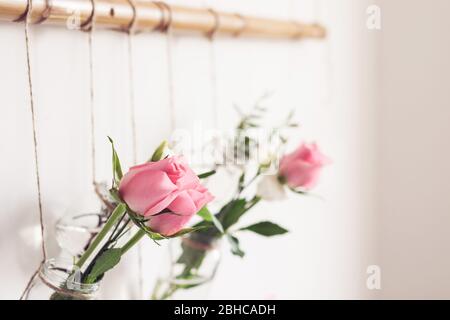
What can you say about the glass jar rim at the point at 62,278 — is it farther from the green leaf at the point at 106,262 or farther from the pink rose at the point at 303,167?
the pink rose at the point at 303,167

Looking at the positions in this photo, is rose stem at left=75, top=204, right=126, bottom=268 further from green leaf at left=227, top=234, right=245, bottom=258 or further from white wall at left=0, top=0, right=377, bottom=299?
green leaf at left=227, top=234, right=245, bottom=258

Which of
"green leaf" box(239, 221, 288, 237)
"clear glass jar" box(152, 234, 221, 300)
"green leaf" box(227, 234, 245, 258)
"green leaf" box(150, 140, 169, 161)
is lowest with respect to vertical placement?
"clear glass jar" box(152, 234, 221, 300)

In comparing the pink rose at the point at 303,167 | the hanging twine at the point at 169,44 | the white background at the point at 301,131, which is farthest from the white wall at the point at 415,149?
the hanging twine at the point at 169,44

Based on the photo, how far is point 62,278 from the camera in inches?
30.9

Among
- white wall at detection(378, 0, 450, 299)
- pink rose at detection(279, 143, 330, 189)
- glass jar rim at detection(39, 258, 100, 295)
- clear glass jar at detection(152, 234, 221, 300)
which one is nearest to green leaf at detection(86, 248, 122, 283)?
glass jar rim at detection(39, 258, 100, 295)

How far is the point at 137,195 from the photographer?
2.32 ft

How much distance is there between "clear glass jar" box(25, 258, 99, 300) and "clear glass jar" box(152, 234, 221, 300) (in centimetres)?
20

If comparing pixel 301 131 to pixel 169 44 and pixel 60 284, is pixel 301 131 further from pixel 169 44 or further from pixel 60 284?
pixel 60 284

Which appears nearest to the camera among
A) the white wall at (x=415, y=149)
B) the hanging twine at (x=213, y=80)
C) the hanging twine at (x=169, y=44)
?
the hanging twine at (x=169, y=44)

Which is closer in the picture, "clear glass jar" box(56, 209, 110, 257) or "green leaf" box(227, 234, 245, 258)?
"clear glass jar" box(56, 209, 110, 257)

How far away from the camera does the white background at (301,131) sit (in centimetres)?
83

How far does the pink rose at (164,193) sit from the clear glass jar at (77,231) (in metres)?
0.14

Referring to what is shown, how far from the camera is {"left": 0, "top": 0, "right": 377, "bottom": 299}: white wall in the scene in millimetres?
822
